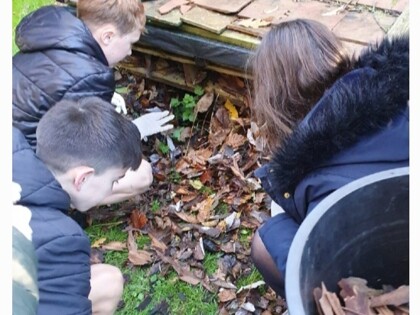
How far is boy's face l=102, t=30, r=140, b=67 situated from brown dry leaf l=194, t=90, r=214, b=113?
599mm

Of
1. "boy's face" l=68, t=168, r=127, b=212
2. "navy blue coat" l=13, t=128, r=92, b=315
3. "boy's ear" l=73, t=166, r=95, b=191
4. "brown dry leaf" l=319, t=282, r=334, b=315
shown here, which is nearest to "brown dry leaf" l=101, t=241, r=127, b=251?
"boy's face" l=68, t=168, r=127, b=212

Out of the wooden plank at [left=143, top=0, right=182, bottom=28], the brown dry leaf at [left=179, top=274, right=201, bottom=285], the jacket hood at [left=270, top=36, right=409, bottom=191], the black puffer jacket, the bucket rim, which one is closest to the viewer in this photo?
the bucket rim

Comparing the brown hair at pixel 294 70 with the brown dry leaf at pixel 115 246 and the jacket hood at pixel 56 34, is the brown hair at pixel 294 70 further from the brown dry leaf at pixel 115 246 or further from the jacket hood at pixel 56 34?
the brown dry leaf at pixel 115 246

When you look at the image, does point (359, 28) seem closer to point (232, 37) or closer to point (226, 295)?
point (232, 37)

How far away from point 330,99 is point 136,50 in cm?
192

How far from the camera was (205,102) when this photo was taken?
3643mm

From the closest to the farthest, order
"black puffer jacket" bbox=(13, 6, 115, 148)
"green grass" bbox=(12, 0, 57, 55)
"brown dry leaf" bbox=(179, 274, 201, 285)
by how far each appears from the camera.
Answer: "black puffer jacket" bbox=(13, 6, 115, 148)
"brown dry leaf" bbox=(179, 274, 201, 285)
"green grass" bbox=(12, 0, 57, 55)

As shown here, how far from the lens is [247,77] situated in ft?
10.7

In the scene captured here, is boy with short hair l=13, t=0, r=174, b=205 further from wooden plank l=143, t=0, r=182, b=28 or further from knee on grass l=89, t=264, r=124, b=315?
knee on grass l=89, t=264, r=124, b=315

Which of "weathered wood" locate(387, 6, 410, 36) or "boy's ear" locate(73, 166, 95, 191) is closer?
"boy's ear" locate(73, 166, 95, 191)

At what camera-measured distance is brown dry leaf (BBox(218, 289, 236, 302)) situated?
2.87m

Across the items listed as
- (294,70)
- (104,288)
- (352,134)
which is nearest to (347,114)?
(352,134)

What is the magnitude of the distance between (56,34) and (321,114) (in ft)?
4.58
